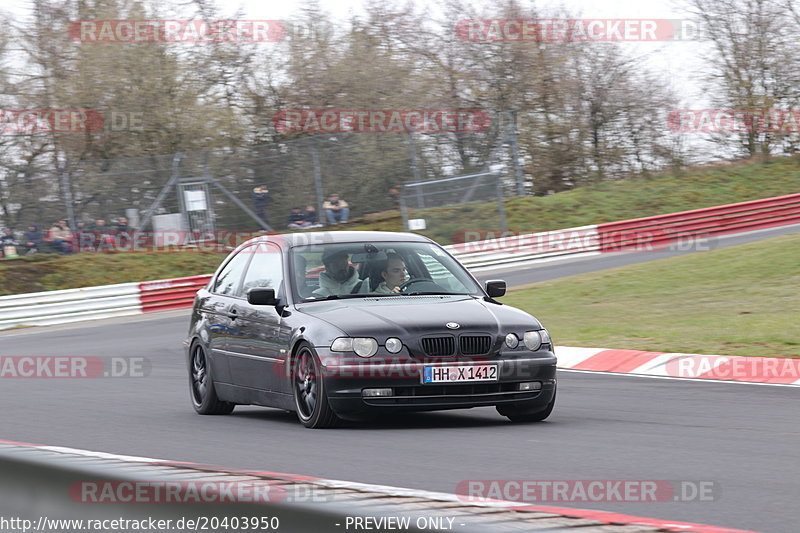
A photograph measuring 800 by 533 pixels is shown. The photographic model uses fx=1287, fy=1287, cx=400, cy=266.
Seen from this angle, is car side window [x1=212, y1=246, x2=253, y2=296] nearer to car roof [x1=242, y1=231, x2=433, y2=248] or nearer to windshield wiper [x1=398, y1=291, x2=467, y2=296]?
car roof [x1=242, y1=231, x2=433, y2=248]

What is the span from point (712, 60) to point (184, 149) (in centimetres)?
1792

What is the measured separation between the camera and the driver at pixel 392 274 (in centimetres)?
943

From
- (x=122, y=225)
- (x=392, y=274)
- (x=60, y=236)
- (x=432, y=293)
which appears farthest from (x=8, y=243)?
(x=432, y=293)

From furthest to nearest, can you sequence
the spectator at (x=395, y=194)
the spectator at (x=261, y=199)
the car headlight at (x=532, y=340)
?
the spectator at (x=395, y=194), the spectator at (x=261, y=199), the car headlight at (x=532, y=340)

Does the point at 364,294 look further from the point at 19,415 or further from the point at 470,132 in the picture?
the point at 470,132

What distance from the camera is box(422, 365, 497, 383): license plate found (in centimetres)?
846

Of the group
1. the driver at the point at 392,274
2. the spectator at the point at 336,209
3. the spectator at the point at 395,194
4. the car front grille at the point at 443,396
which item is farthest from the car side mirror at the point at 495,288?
the spectator at the point at 395,194

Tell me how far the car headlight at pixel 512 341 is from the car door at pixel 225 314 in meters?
2.39

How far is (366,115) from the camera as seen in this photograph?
4003 centimetres

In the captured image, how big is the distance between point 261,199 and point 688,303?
1348cm

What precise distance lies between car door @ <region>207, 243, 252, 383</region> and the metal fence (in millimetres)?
19328

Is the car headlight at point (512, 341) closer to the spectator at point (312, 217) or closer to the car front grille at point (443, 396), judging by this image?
the car front grille at point (443, 396)

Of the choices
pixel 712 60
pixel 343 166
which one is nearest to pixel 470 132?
pixel 343 166

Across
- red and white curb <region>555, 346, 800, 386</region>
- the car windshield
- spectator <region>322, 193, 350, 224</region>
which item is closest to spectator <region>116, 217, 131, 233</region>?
spectator <region>322, 193, 350, 224</region>
